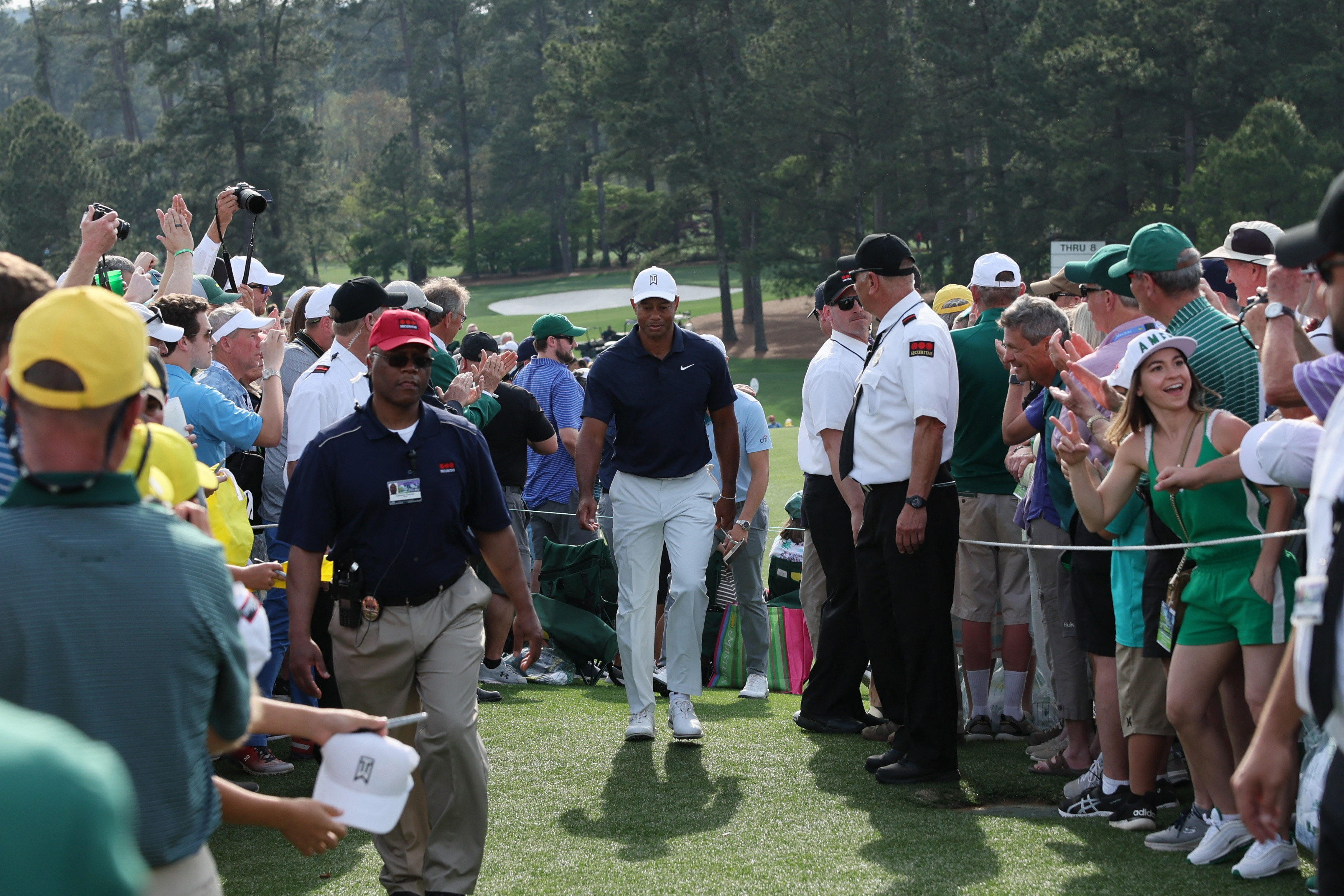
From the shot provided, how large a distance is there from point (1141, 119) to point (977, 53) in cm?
808

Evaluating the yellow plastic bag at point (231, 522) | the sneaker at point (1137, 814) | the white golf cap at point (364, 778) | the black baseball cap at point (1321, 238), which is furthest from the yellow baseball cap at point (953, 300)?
the white golf cap at point (364, 778)

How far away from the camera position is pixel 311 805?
2684 mm

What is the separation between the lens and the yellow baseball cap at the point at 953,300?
28.1 feet

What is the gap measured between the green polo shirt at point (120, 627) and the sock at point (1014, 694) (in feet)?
17.6

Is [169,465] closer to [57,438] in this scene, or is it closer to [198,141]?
[57,438]

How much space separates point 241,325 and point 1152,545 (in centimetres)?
430

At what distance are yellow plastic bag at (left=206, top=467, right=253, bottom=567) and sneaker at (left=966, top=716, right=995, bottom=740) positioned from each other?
3792mm

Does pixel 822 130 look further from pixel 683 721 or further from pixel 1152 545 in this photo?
pixel 1152 545

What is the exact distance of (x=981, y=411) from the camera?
6.96 meters

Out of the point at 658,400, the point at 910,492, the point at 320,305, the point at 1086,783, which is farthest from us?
Result: the point at 320,305

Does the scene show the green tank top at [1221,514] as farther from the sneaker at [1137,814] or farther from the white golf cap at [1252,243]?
the white golf cap at [1252,243]

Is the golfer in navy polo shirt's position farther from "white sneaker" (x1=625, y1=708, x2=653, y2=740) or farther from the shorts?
the shorts

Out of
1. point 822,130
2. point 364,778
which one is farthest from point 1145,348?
point 822,130

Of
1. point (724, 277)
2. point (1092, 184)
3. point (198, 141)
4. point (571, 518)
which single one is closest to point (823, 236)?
point (724, 277)
